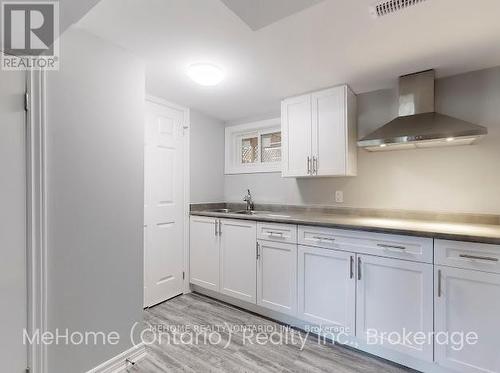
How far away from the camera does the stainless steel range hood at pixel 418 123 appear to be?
1767mm

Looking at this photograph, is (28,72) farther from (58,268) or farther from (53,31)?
(58,268)

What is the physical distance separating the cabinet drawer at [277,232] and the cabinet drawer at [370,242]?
2.7 inches

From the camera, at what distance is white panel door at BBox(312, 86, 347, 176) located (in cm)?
228

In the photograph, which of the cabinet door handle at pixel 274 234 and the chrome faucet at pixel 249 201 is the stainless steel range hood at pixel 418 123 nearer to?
the cabinet door handle at pixel 274 234

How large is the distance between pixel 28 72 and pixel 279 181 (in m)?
2.42

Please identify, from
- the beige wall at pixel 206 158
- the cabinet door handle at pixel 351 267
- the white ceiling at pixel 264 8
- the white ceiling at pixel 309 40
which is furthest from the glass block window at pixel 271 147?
the white ceiling at pixel 264 8

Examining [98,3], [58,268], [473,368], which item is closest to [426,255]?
[473,368]

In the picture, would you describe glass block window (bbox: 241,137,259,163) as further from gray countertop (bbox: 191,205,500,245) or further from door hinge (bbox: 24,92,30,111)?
door hinge (bbox: 24,92,30,111)

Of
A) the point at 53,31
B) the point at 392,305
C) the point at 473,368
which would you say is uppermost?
the point at 53,31

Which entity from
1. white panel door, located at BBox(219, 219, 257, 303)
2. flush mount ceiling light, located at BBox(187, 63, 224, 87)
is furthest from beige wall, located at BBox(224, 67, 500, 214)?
flush mount ceiling light, located at BBox(187, 63, 224, 87)

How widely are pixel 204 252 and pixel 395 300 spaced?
192 centimetres

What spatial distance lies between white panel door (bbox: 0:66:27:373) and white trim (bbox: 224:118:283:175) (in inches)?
92.5

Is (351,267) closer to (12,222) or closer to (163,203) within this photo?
(163,203)

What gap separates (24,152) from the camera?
4.33 feet
